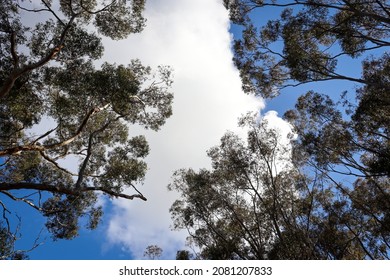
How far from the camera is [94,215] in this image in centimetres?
1353

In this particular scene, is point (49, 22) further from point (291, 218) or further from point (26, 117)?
point (291, 218)

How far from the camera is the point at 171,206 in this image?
677 inches

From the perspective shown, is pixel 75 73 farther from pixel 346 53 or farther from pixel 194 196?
pixel 346 53

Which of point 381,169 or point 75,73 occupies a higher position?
point 75,73

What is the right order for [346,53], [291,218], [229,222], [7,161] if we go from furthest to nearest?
1. [229,222]
2. [291,218]
3. [7,161]
4. [346,53]

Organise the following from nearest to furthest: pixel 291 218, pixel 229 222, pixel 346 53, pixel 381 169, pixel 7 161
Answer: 1. pixel 381 169
2. pixel 346 53
3. pixel 7 161
4. pixel 291 218
5. pixel 229 222

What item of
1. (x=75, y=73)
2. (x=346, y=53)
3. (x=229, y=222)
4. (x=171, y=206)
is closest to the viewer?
(x=346, y=53)

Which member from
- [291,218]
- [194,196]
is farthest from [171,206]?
[291,218]

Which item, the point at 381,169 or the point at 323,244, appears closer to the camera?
the point at 381,169

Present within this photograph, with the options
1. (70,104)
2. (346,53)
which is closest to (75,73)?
(70,104)

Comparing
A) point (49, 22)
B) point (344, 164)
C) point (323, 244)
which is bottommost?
point (323, 244)

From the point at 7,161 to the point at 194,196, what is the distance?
28.5ft

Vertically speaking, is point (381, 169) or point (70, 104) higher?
point (70, 104)

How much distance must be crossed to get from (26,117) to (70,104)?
→ 1881 mm
